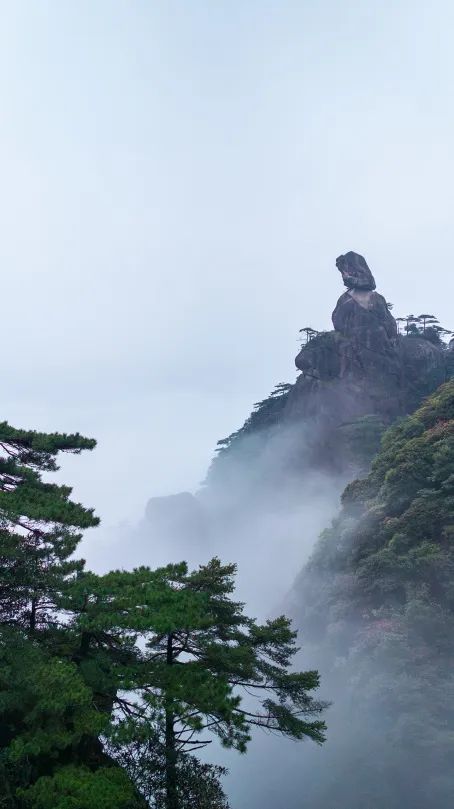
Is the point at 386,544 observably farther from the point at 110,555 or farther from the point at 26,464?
the point at 110,555

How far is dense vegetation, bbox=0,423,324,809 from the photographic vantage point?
30.9ft

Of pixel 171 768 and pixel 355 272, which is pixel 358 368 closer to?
pixel 355 272

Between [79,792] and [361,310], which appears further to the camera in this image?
[361,310]

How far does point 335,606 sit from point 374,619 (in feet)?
12.2

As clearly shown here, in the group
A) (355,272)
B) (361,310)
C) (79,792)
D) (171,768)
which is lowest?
(79,792)

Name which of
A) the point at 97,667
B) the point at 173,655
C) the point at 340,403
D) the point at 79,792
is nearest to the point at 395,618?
the point at 173,655

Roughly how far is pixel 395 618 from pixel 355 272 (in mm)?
48172

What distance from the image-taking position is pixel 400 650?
79.6 feet

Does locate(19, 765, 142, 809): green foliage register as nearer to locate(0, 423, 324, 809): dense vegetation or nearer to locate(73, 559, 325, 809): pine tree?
locate(0, 423, 324, 809): dense vegetation

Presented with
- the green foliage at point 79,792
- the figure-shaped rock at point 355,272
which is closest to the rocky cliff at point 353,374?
the figure-shaped rock at point 355,272

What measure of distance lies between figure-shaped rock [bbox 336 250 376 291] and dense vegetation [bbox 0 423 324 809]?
188ft

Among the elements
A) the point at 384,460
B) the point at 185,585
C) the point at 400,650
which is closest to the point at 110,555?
the point at 384,460

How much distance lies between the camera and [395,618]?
26438mm

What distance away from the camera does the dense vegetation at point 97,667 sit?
30.9 ft
